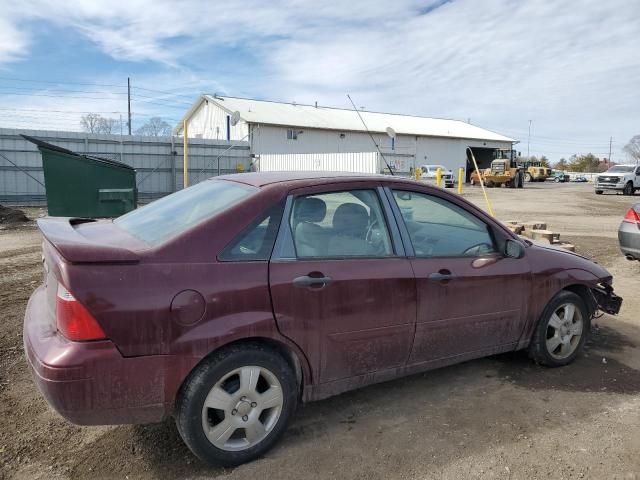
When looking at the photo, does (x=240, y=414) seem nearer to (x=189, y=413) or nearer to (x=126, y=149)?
(x=189, y=413)

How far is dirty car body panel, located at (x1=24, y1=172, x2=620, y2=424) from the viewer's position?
2.42m

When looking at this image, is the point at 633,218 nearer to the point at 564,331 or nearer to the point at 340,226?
the point at 564,331

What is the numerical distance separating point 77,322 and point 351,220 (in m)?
1.68

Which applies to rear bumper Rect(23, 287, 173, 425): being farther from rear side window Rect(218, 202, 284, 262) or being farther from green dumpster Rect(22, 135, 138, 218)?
green dumpster Rect(22, 135, 138, 218)

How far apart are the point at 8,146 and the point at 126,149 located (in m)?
4.52

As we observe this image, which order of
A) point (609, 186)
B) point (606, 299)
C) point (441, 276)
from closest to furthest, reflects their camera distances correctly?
point (441, 276) → point (606, 299) → point (609, 186)

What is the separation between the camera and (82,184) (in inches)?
431

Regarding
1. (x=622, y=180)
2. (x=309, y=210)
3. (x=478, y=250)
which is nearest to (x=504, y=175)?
(x=622, y=180)

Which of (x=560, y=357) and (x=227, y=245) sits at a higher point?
(x=227, y=245)

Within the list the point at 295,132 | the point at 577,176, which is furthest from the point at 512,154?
the point at 577,176

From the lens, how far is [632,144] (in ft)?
274

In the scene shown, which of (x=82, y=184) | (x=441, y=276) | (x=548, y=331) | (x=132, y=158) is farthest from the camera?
(x=132, y=158)

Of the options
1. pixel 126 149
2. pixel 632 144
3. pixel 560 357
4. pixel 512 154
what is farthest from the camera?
pixel 632 144

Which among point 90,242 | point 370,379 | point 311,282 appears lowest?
point 370,379
